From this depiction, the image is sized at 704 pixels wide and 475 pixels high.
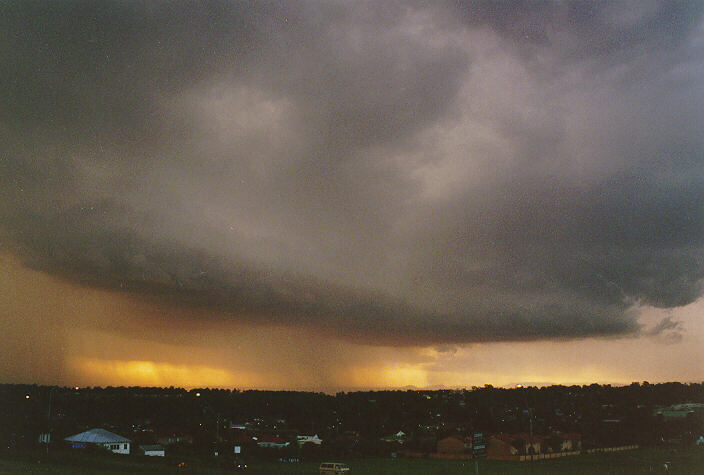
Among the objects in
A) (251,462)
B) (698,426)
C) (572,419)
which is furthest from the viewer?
(572,419)

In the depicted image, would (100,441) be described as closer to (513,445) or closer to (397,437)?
(397,437)

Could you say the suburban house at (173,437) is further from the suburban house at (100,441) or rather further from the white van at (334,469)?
the white van at (334,469)

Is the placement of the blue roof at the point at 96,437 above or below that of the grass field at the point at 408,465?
above

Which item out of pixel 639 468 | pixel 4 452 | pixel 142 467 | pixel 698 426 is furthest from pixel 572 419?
pixel 4 452

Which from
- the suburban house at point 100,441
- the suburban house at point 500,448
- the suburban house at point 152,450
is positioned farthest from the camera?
the suburban house at point 500,448

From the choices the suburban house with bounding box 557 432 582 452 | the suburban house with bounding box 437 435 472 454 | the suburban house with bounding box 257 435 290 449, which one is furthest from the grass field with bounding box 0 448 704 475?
the suburban house with bounding box 257 435 290 449

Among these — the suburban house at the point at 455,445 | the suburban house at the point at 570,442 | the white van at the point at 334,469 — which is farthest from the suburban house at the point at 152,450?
the suburban house at the point at 570,442

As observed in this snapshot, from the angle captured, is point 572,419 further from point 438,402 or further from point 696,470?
point 696,470
